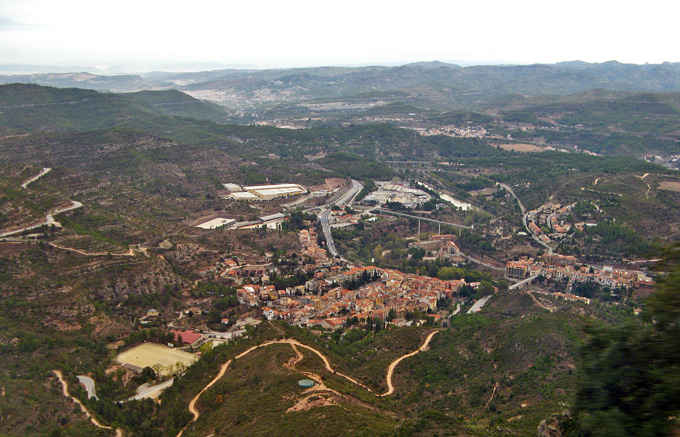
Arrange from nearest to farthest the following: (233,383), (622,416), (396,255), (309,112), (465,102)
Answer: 1. (622,416)
2. (233,383)
3. (396,255)
4. (309,112)
5. (465,102)

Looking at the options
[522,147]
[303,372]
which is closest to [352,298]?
[303,372]

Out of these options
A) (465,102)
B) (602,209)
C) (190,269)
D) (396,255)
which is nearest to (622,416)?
(190,269)

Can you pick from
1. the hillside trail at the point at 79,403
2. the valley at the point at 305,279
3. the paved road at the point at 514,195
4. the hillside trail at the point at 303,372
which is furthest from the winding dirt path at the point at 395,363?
the paved road at the point at 514,195

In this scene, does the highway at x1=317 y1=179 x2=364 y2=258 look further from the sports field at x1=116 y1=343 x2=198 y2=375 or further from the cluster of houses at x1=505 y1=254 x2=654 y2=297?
the sports field at x1=116 y1=343 x2=198 y2=375

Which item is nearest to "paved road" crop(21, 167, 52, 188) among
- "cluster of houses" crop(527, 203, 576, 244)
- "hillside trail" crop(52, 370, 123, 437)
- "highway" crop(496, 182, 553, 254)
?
"hillside trail" crop(52, 370, 123, 437)

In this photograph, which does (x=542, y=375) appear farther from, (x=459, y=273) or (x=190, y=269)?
(x=190, y=269)

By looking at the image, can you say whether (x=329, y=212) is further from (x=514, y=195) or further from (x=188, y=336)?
(x=188, y=336)
